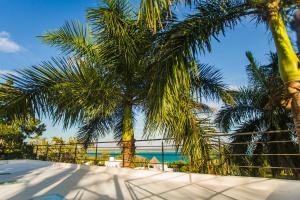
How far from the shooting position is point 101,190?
5.28m

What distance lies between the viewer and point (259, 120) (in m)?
8.73

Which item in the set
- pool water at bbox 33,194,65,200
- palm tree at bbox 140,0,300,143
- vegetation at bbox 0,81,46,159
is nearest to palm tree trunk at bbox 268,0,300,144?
palm tree at bbox 140,0,300,143

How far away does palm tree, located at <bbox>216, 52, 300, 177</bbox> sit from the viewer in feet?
25.1

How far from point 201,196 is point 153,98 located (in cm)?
189

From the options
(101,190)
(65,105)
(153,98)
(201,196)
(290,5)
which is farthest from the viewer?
(65,105)

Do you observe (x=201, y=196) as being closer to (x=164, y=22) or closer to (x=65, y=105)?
(x=164, y=22)

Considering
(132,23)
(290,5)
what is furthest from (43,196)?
(290,5)

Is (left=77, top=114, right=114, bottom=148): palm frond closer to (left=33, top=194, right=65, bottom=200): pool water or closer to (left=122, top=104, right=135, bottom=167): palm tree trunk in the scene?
(left=122, top=104, right=135, bottom=167): palm tree trunk

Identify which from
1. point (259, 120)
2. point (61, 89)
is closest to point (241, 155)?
point (259, 120)

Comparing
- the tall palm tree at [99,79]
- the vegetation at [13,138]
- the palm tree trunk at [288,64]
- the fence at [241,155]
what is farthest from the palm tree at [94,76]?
the vegetation at [13,138]

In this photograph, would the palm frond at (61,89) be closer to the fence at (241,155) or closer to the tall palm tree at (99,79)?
the tall palm tree at (99,79)

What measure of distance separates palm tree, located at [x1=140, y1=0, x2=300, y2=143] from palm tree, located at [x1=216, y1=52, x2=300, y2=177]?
2.78 m

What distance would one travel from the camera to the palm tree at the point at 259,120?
25.1 feet

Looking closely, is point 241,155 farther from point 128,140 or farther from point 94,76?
point 94,76
